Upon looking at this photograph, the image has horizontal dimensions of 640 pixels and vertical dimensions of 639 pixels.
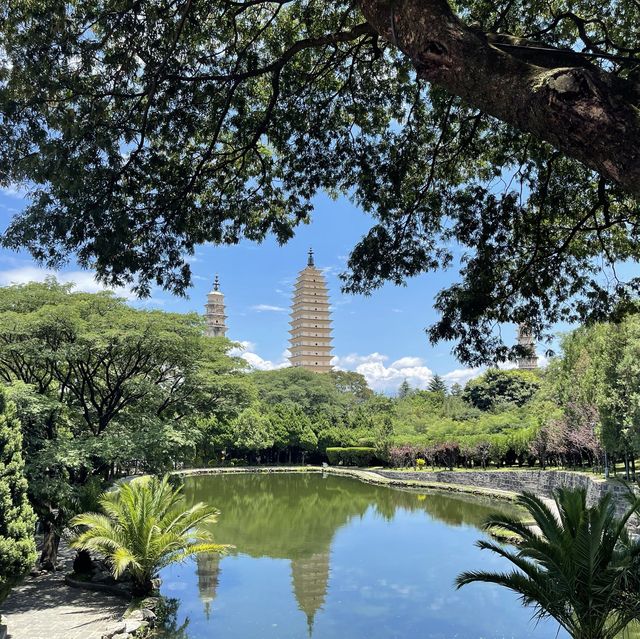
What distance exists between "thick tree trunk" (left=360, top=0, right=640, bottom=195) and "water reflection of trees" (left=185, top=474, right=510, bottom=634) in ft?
28.5

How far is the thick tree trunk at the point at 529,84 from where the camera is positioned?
2.25 metres

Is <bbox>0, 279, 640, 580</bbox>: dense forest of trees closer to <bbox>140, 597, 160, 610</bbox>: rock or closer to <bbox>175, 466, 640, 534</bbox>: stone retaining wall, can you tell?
<bbox>175, 466, 640, 534</bbox>: stone retaining wall

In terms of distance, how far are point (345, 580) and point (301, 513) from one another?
9.45 m

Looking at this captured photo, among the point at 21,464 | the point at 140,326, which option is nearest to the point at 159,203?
the point at 21,464

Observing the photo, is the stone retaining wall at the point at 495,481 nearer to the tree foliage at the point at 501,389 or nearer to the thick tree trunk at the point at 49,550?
the thick tree trunk at the point at 49,550

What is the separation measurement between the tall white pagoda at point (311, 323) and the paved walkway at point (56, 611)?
6179 cm

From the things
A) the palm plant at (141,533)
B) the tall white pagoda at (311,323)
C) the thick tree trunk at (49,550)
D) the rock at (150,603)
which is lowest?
the rock at (150,603)

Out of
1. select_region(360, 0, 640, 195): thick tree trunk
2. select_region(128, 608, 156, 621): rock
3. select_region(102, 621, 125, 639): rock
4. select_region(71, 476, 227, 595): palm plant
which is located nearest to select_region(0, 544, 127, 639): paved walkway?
select_region(102, 621, 125, 639): rock

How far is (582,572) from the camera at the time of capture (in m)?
5.82

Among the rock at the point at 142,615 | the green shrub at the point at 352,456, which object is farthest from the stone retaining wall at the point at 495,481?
the rock at the point at 142,615

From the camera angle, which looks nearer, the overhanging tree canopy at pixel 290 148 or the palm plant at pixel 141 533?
the overhanging tree canopy at pixel 290 148

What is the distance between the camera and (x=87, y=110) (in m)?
4.74

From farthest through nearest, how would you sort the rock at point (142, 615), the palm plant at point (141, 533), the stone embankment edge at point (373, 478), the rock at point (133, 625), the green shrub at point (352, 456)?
the green shrub at point (352, 456) → the stone embankment edge at point (373, 478) → the palm plant at point (141, 533) → the rock at point (142, 615) → the rock at point (133, 625)

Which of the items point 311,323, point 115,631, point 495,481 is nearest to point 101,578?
point 115,631
